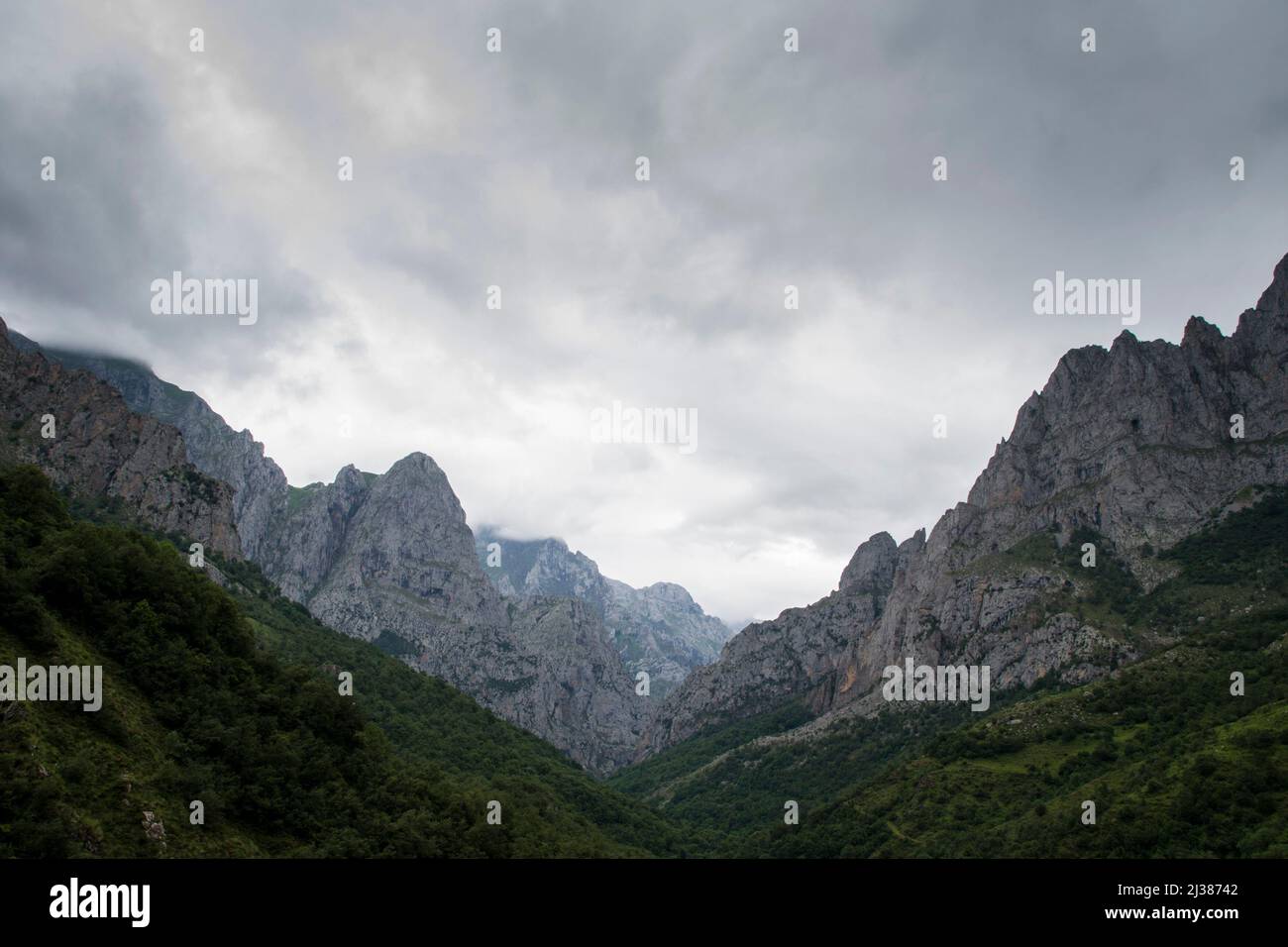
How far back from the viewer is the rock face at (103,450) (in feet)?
489

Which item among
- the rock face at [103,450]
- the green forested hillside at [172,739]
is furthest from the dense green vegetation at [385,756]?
the rock face at [103,450]

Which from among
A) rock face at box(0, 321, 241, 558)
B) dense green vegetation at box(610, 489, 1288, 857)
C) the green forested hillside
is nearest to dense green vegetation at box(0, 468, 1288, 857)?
the green forested hillside

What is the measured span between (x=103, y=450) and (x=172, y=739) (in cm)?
16566

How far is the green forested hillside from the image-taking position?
102ft

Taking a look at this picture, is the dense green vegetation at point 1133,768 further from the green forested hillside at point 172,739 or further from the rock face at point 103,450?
the rock face at point 103,450

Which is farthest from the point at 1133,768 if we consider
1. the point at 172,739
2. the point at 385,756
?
the point at 172,739

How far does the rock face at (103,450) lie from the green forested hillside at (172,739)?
119415mm

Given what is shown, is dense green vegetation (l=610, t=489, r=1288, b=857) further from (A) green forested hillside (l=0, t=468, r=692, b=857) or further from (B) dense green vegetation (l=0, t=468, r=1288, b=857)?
(A) green forested hillside (l=0, t=468, r=692, b=857)

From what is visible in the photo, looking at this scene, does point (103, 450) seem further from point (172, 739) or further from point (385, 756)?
point (172, 739)

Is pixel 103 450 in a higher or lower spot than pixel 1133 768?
higher

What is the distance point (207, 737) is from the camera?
41.8 m

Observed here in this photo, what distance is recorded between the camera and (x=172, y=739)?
39.7 metres
